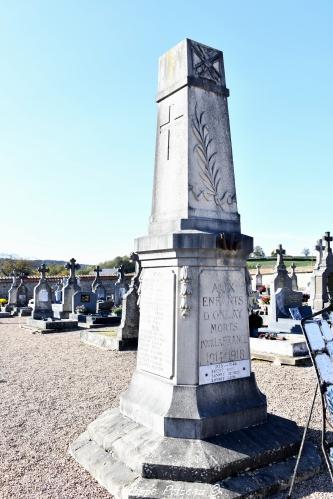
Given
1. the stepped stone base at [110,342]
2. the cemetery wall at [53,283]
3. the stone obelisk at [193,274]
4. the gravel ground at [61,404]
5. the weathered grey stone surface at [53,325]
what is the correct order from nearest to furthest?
→ the gravel ground at [61,404] → the stone obelisk at [193,274] → the stepped stone base at [110,342] → the weathered grey stone surface at [53,325] → the cemetery wall at [53,283]

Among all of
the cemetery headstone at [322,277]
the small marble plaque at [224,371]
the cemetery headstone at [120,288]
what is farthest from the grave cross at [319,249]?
the small marble plaque at [224,371]

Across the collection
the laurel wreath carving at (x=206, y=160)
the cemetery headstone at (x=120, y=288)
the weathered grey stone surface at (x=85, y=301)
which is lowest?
the weathered grey stone surface at (x=85, y=301)

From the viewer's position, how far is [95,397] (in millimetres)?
6434

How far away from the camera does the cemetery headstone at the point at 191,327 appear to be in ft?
11.8

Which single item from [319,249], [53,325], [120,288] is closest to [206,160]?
[53,325]

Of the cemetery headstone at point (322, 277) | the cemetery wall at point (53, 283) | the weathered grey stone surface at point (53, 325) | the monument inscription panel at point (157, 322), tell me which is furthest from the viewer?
the cemetery wall at point (53, 283)

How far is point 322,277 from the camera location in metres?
18.0

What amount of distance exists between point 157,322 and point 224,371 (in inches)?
33.4

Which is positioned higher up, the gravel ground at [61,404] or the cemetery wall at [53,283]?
the cemetery wall at [53,283]

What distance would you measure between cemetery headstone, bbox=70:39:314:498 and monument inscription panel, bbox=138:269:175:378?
1 cm

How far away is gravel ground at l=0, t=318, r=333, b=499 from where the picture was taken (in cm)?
358

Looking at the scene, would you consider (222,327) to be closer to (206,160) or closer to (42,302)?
(206,160)

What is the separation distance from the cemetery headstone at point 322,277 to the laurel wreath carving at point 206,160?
14.6 m

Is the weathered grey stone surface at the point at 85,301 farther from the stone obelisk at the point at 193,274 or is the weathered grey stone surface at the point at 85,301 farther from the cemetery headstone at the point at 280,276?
the stone obelisk at the point at 193,274
